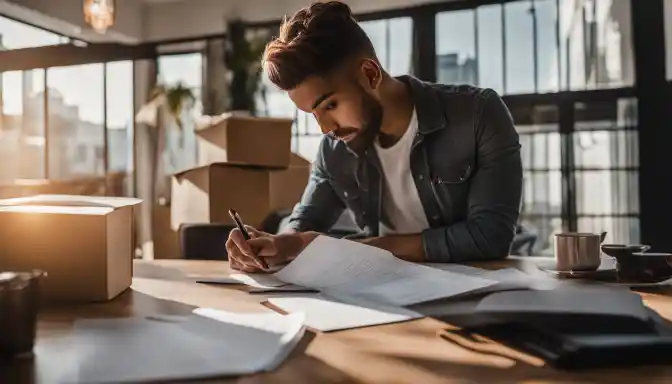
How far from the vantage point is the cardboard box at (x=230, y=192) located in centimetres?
353

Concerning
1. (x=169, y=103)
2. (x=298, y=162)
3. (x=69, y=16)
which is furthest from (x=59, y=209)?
(x=169, y=103)

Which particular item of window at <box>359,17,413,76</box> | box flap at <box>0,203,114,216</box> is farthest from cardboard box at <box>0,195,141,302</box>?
window at <box>359,17,413,76</box>

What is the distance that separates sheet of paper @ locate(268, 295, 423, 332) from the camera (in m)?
0.82

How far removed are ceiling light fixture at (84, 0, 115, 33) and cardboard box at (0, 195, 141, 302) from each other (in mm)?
1321

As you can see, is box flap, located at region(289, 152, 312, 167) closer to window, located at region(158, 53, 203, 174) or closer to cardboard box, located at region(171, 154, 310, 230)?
cardboard box, located at region(171, 154, 310, 230)

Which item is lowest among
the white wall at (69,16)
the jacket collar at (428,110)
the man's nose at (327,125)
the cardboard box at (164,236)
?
the cardboard box at (164,236)

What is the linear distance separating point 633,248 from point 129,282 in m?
0.88

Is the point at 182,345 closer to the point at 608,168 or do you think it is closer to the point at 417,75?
the point at 608,168

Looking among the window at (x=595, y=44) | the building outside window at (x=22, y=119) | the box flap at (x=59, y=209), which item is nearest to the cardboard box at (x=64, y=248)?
the box flap at (x=59, y=209)

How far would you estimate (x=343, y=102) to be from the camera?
1.54m

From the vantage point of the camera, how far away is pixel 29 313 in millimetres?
698

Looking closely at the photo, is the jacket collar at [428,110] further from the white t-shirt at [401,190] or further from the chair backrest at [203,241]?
the chair backrest at [203,241]

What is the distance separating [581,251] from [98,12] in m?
1.69

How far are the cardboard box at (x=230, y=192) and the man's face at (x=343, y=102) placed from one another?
6.42 ft
